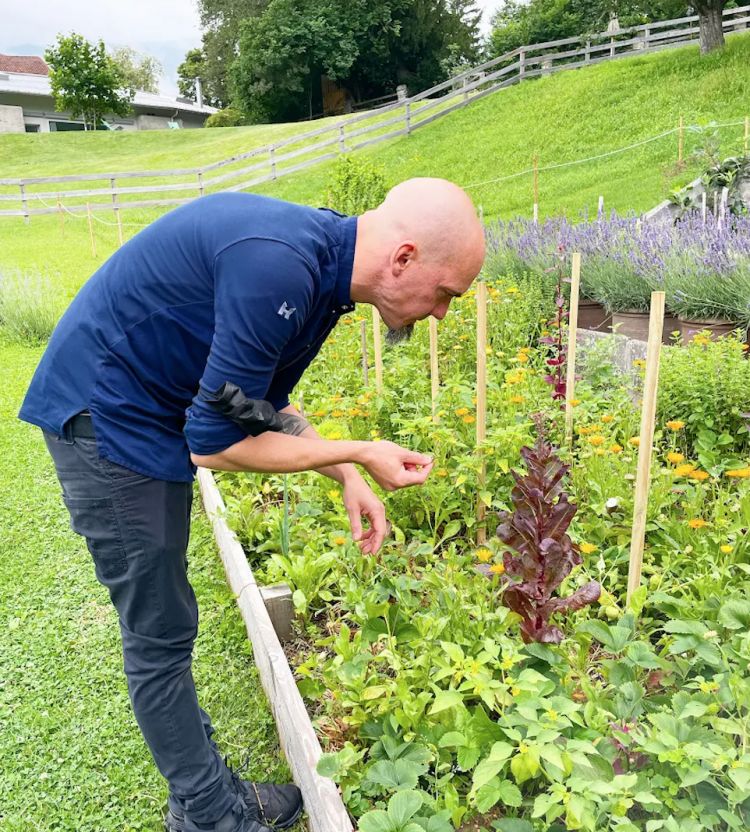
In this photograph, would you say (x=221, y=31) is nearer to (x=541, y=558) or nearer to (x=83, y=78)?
(x=83, y=78)

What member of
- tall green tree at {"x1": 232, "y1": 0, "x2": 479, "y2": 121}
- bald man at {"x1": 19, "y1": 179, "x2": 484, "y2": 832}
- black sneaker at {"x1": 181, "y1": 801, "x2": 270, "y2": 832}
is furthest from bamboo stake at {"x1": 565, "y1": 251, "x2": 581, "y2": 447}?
tall green tree at {"x1": 232, "y1": 0, "x2": 479, "y2": 121}

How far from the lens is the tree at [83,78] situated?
32875 mm

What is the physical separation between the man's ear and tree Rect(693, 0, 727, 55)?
1836 centimetres

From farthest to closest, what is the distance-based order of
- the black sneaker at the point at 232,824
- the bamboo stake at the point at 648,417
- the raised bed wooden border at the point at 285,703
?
the bamboo stake at the point at 648,417, the black sneaker at the point at 232,824, the raised bed wooden border at the point at 285,703

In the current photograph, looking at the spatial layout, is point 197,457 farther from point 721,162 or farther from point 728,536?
point 721,162

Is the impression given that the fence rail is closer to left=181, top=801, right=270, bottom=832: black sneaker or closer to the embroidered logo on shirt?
left=181, top=801, right=270, bottom=832: black sneaker

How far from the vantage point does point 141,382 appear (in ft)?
5.42

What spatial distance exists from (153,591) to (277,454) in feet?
1.66

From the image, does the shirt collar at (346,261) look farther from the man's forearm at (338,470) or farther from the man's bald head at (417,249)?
the man's forearm at (338,470)

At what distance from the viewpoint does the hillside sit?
39.0 feet

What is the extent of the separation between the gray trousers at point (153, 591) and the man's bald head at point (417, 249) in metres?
0.70

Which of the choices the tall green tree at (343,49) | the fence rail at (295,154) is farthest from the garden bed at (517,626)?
the tall green tree at (343,49)

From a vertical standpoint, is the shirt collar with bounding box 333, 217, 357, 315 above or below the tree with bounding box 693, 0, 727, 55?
below

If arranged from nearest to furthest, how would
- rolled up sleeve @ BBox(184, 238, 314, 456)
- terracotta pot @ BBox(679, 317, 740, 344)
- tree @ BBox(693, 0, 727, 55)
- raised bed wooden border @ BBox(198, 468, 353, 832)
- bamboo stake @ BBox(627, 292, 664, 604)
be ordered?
rolled up sleeve @ BBox(184, 238, 314, 456), raised bed wooden border @ BBox(198, 468, 353, 832), bamboo stake @ BBox(627, 292, 664, 604), terracotta pot @ BBox(679, 317, 740, 344), tree @ BBox(693, 0, 727, 55)
